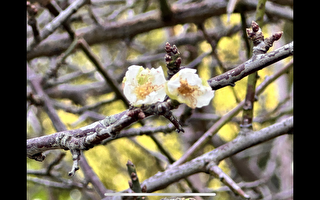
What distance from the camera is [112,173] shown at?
8.70ft

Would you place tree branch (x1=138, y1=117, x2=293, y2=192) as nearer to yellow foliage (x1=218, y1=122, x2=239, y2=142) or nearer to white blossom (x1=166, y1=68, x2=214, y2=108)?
white blossom (x1=166, y1=68, x2=214, y2=108)

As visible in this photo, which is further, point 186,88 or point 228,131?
point 228,131

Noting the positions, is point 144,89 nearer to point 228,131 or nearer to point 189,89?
point 189,89

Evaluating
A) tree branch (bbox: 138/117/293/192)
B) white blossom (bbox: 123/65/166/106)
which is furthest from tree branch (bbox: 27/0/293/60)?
white blossom (bbox: 123/65/166/106)

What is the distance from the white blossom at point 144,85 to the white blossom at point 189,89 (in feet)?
0.11

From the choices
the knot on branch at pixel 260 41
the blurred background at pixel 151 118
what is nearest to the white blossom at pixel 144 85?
the knot on branch at pixel 260 41

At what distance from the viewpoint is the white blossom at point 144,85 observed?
451mm

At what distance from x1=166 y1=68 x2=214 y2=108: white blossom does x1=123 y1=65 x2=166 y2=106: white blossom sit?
3cm

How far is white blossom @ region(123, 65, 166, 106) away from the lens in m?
0.45

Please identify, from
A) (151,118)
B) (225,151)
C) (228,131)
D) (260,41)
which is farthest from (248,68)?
(228,131)

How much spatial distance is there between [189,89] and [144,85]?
0.07 metres

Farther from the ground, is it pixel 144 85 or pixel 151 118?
pixel 151 118

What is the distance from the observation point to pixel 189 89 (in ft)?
1.40
